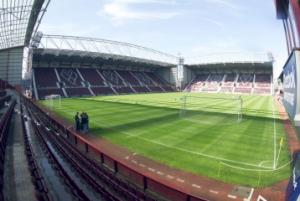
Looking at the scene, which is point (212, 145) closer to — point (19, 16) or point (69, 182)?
point (69, 182)

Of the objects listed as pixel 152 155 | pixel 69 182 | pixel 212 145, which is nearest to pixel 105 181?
pixel 69 182

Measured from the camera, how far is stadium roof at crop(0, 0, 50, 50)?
26.5m

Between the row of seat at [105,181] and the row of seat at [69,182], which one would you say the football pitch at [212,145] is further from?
the row of seat at [69,182]

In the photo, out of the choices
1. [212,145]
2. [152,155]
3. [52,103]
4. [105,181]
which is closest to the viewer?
[105,181]

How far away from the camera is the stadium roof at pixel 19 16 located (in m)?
26.5

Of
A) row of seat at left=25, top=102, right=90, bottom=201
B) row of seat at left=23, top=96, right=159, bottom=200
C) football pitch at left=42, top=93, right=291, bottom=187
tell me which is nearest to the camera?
row of seat at left=25, top=102, right=90, bottom=201

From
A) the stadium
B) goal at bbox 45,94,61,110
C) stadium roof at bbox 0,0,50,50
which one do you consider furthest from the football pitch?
stadium roof at bbox 0,0,50,50

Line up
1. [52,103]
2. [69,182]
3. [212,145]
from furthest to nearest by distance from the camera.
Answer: [52,103]
[212,145]
[69,182]

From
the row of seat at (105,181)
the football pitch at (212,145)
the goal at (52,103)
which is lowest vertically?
the football pitch at (212,145)

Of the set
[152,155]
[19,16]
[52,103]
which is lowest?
[152,155]

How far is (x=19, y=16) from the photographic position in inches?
1207

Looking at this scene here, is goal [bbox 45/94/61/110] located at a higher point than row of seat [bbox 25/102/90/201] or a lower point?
higher

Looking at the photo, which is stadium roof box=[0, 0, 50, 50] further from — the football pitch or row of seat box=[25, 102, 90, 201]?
row of seat box=[25, 102, 90, 201]

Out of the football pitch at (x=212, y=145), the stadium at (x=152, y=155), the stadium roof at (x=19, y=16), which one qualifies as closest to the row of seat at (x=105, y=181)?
the stadium at (x=152, y=155)
